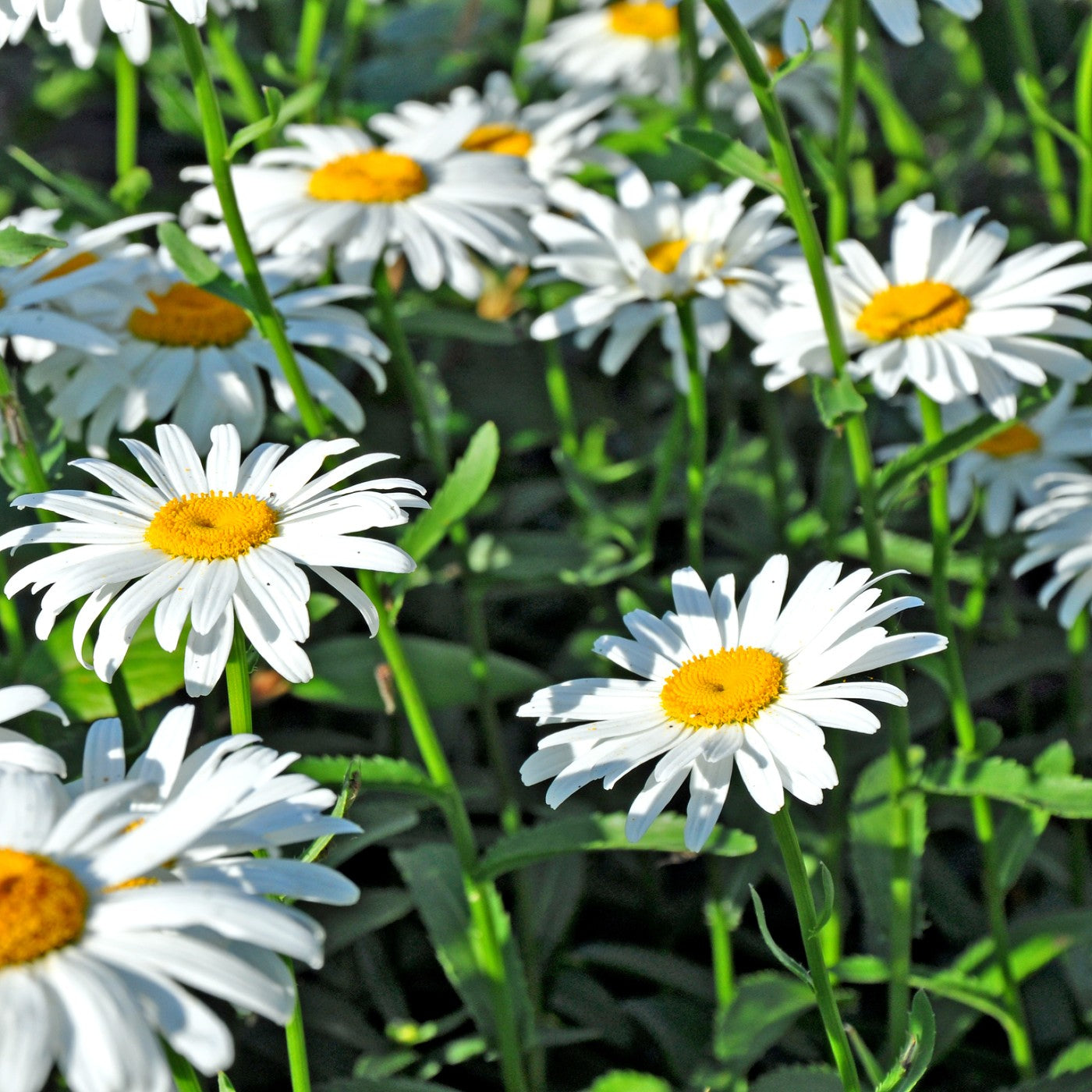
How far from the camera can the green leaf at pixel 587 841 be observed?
42.8 inches

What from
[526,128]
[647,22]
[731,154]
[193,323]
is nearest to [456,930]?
[193,323]

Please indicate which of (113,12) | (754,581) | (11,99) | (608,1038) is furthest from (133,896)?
(11,99)

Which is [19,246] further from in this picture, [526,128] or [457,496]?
[526,128]

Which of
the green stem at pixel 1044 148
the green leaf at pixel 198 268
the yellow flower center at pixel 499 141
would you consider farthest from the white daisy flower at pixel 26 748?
the green stem at pixel 1044 148

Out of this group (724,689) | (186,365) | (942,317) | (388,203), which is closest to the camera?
(724,689)

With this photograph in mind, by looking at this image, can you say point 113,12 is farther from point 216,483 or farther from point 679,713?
point 679,713

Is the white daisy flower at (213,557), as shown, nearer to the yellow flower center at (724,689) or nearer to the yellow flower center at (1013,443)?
the yellow flower center at (724,689)

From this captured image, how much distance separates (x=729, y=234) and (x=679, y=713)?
705 millimetres

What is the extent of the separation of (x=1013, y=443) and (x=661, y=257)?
1.63 feet

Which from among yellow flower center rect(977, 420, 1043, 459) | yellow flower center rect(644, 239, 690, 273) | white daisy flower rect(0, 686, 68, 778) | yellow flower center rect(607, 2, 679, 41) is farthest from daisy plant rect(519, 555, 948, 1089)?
yellow flower center rect(607, 2, 679, 41)

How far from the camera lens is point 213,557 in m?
0.88

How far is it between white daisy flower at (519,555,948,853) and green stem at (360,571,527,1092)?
8.5 inches

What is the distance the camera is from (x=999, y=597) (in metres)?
1.78

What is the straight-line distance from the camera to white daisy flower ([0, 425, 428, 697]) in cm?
85
